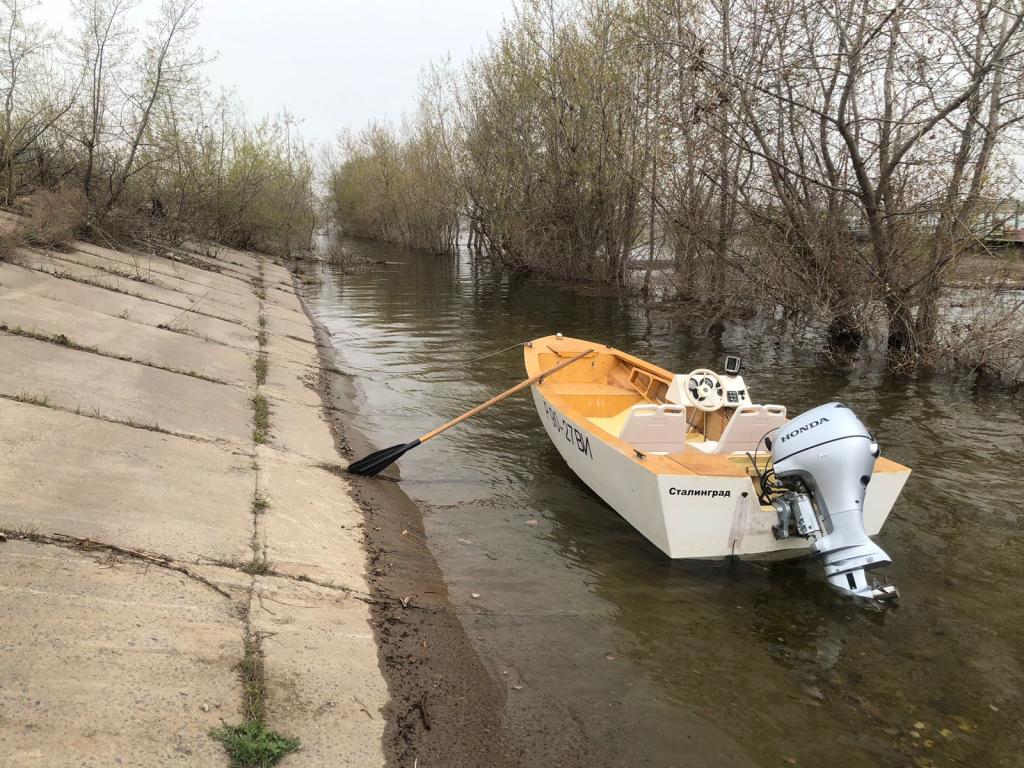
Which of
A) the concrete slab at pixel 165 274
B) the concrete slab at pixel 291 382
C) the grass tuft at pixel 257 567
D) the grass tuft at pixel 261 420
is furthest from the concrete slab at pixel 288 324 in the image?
the grass tuft at pixel 257 567

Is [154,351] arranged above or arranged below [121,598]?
above

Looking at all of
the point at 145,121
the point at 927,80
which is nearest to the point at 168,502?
the point at 927,80

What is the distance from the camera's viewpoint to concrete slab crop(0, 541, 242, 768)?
8.82 feet

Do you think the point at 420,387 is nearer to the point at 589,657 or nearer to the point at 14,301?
the point at 14,301

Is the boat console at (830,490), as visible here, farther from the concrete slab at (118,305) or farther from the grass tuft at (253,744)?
the concrete slab at (118,305)

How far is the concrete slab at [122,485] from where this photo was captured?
423 cm

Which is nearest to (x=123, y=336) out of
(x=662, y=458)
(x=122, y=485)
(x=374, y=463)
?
(x=374, y=463)

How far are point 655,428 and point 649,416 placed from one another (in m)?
0.15

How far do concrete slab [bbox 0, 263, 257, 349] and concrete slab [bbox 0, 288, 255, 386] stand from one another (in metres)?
0.35

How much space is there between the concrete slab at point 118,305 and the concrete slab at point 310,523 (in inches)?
211

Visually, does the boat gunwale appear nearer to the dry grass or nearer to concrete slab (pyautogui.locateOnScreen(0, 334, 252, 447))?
concrete slab (pyautogui.locateOnScreen(0, 334, 252, 447))

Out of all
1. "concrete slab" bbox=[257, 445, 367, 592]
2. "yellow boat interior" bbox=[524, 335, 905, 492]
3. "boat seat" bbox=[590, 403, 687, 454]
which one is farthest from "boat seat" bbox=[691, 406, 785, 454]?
"concrete slab" bbox=[257, 445, 367, 592]

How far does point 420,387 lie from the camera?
1154 cm

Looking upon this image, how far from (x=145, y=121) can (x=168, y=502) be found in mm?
15807
